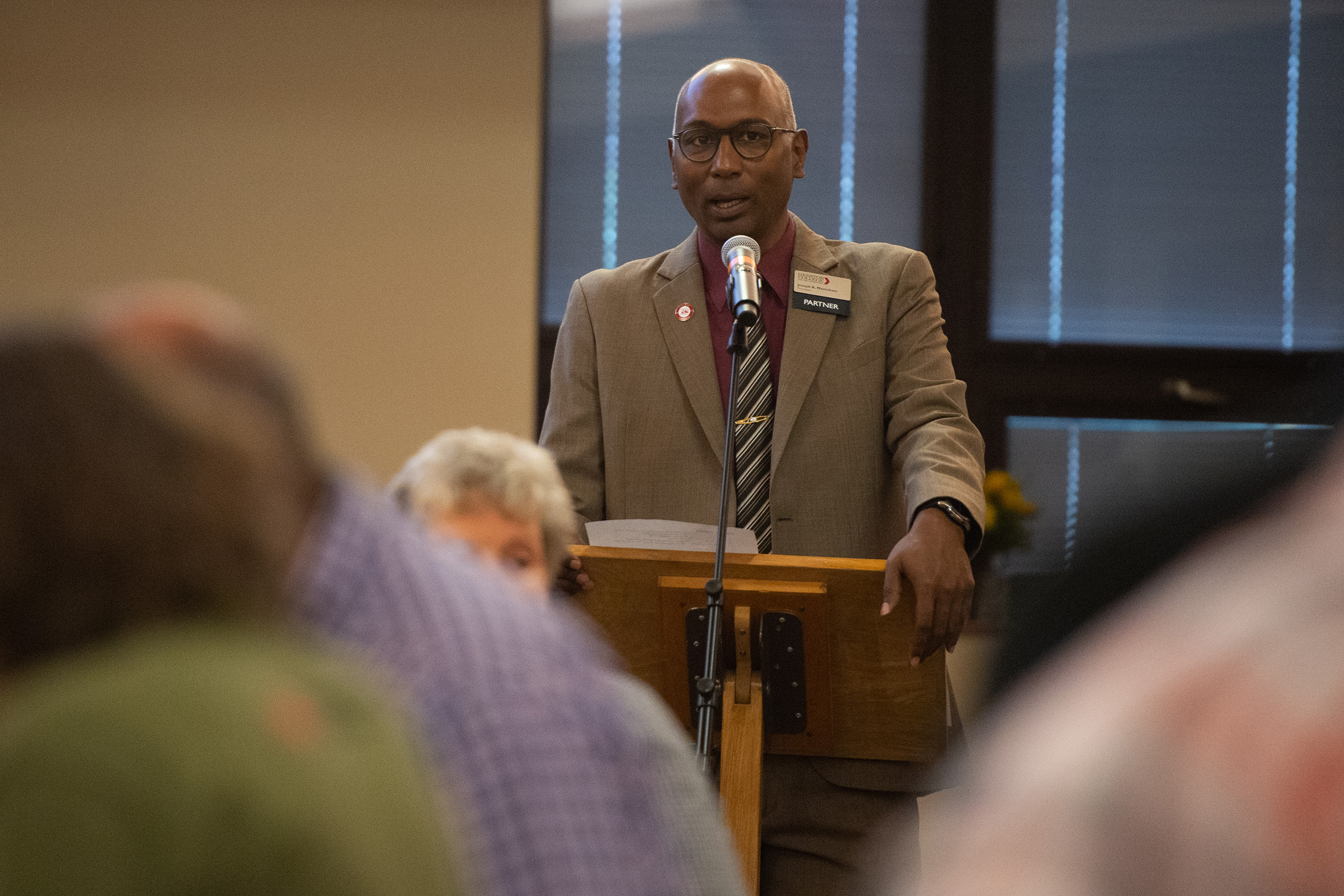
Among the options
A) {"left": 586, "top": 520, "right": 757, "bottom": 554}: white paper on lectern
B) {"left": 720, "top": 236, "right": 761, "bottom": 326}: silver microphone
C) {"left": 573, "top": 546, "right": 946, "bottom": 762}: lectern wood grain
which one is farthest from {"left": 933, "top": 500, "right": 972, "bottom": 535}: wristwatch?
{"left": 720, "top": 236, "right": 761, "bottom": 326}: silver microphone

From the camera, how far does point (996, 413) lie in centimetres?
438

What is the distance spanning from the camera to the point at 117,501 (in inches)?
19.2

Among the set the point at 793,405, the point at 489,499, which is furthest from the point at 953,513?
the point at 489,499

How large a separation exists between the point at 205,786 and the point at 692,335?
2278 mm

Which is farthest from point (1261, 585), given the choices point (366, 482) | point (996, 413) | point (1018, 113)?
point (1018, 113)

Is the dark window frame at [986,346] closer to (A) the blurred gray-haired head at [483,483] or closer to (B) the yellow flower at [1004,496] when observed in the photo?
(B) the yellow flower at [1004,496]

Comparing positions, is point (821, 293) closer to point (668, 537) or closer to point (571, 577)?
point (668, 537)

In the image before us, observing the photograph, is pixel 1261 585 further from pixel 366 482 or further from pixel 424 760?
pixel 366 482

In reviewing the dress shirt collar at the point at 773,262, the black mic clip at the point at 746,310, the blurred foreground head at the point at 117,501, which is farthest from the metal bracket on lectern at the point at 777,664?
the blurred foreground head at the point at 117,501

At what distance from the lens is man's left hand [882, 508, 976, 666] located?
200cm

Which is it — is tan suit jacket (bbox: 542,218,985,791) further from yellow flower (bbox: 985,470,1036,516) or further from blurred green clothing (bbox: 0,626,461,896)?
blurred green clothing (bbox: 0,626,461,896)

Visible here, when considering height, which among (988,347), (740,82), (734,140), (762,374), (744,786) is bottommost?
(744,786)

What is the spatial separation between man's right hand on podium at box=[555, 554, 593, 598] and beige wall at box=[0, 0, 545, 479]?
7.39 feet

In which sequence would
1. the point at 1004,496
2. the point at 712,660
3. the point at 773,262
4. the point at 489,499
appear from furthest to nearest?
the point at 1004,496, the point at 773,262, the point at 712,660, the point at 489,499
